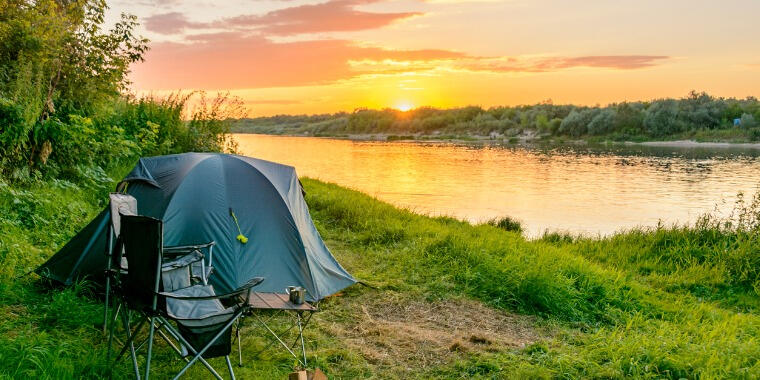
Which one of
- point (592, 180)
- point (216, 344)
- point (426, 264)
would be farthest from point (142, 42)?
point (592, 180)

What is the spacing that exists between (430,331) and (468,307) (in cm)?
92

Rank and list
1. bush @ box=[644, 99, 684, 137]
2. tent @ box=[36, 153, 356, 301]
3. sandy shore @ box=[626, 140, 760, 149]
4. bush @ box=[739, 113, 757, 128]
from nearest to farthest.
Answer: tent @ box=[36, 153, 356, 301] < sandy shore @ box=[626, 140, 760, 149] < bush @ box=[739, 113, 757, 128] < bush @ box=[644, 99, 684, 137]

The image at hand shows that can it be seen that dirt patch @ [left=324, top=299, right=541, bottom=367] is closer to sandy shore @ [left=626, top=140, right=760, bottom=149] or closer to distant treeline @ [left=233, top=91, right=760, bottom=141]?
distant treeline @ [left=233, top=91, right=760, bottom=141]

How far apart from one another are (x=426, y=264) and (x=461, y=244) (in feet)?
2.21

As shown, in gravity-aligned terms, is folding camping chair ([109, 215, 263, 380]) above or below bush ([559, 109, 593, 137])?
below

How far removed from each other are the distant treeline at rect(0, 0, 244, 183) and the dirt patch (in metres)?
5.23

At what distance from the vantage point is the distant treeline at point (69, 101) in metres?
7.25

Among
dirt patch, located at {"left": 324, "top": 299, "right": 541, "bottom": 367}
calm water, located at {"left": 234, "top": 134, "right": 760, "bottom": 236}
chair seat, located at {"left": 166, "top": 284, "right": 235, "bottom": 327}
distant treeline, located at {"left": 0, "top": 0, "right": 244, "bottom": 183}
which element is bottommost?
calm water, located at {"left": 234, "top": 134, "right": 760, "bottom": 236}

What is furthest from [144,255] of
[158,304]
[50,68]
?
[50,68]

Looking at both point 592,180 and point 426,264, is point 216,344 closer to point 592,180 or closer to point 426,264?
point 426,264

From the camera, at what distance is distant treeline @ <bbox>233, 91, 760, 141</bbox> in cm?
5897

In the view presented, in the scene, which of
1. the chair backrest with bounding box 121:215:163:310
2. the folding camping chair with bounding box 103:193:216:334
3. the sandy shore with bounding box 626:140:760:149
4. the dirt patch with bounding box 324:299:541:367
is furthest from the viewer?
the sandy shore with bounding box 626:140:760:149

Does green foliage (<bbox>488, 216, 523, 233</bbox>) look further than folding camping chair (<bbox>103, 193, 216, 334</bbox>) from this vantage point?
Yes

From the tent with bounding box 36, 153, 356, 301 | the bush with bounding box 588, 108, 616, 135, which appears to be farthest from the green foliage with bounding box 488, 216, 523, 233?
the bush with bounding box 588, 108, 616, 135
